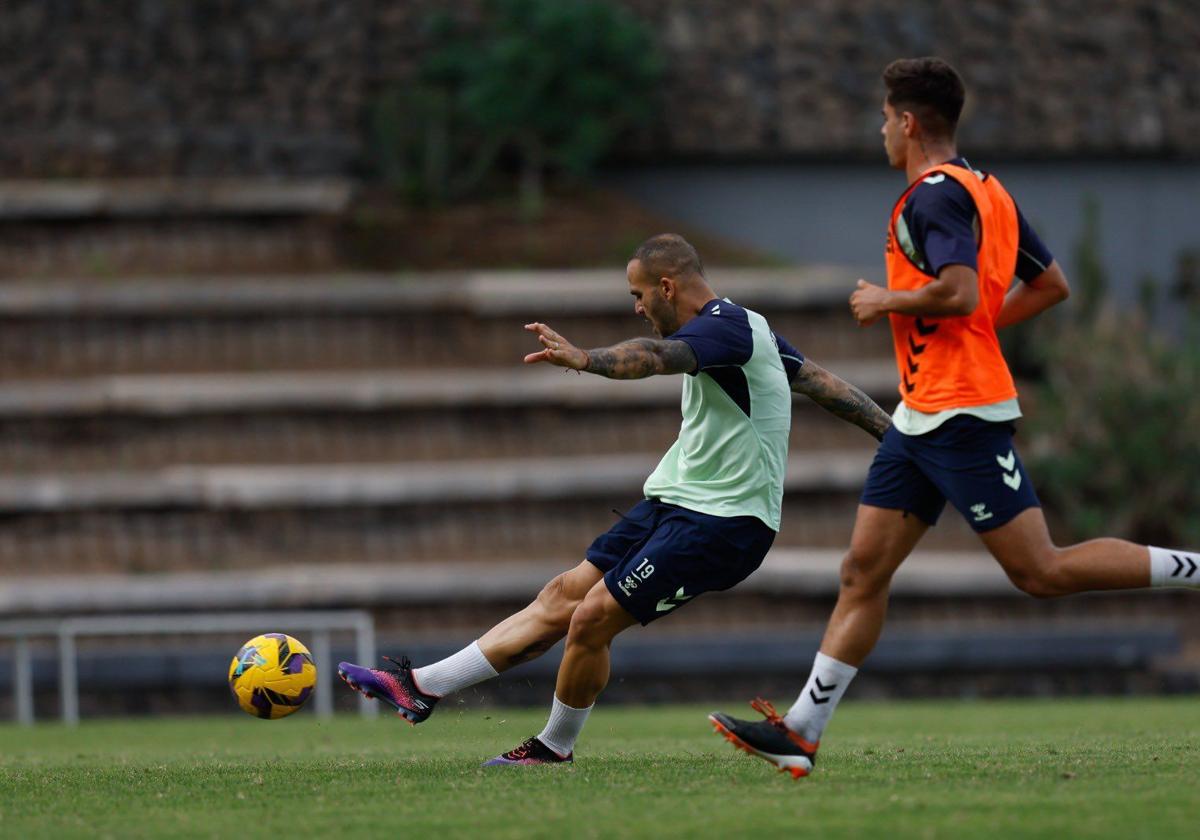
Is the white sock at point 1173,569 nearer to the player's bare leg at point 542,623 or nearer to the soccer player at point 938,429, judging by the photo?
the soccer player at point 938,429

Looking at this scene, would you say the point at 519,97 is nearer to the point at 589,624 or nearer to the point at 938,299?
the point at 589,624

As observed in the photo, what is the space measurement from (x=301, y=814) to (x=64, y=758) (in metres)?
4.24

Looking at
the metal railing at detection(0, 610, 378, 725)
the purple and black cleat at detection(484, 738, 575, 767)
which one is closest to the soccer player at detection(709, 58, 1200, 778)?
the purple and black cleat at detection(484, 738, 575, 767)

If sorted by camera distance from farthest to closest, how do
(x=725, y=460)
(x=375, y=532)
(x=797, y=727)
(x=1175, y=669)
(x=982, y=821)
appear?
(x=375, y=532) < (x=1175, y=669) < (x=725, y=460) < (x=797, y=727) < (x=982, y=821)

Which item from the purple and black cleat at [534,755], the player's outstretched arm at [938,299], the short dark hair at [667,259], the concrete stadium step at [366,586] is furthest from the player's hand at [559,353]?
the concrete stadium step at [366,586]

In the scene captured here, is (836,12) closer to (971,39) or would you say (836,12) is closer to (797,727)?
(971,39)

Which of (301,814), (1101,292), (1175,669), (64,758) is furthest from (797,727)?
(1101,292)

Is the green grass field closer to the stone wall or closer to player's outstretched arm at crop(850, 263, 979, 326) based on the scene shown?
player's outstretched arm at crop(850, 263, 979, 326)

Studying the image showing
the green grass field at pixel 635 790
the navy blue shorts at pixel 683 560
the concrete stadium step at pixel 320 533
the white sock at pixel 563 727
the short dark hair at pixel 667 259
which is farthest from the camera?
the concrete stadium step at pixel 320 533

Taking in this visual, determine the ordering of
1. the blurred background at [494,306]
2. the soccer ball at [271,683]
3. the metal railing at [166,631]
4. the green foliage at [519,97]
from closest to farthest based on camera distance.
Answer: the soccer ball at [271,683], the metal railing at [166,631], the blurred background at [494,306], the green foliage at [519,97]

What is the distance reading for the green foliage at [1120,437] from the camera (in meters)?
24.0

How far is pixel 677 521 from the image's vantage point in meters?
7.55

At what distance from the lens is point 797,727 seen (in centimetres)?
688

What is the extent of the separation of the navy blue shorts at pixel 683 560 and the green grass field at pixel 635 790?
73 centimetres
